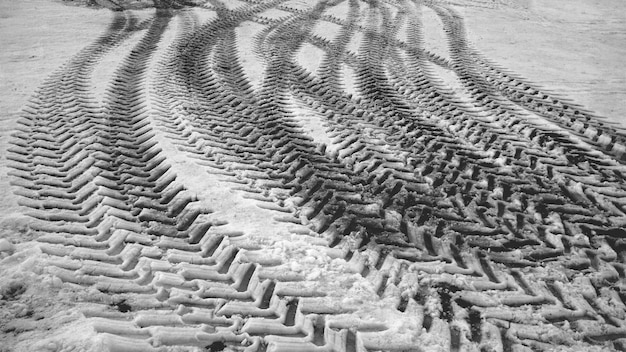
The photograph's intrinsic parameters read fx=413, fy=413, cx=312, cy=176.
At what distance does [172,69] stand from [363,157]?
3756 mm

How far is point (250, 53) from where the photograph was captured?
7.23 m

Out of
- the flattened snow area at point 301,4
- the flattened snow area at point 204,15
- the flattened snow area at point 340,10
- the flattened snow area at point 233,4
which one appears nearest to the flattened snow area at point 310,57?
the flattened snow area at point 340,10

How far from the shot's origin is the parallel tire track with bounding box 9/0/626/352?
8.38 ft

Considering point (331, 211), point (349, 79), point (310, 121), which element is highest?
point (349, 79)

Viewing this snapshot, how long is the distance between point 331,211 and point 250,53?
182 inches

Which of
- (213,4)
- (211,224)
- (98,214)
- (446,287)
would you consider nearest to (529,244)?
(446,287)

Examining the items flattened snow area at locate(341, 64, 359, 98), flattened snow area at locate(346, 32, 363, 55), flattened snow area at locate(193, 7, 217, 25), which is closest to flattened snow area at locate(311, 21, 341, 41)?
flattened snow area at locate(346, 32, 363, 55)

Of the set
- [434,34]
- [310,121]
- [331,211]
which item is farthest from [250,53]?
[331,211]

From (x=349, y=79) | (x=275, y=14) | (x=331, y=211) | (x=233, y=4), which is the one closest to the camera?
(x=331, y=211)

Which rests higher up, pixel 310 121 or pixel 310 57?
pixel 310 57

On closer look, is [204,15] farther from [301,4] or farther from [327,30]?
[327,30]

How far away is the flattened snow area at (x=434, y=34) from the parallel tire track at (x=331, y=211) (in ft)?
4.79

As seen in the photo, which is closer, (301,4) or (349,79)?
(349,79)

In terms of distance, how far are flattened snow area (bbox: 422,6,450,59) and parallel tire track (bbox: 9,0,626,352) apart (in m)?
1.46
